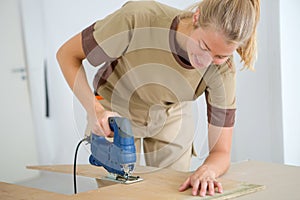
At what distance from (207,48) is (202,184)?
0.41 metres

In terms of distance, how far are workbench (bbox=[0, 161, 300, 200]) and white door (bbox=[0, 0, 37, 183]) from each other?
84.8 inches

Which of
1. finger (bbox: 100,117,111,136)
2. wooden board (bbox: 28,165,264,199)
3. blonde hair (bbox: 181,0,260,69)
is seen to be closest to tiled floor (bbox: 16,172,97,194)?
wooden board (bbox: 28,165,264,199)

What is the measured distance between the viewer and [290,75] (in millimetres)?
3188

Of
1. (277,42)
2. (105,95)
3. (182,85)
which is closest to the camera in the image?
(182,85)

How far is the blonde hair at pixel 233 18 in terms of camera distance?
1339 mm

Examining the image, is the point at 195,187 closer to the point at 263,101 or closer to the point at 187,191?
the point at 187,191

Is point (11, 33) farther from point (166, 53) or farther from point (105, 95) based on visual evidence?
point (166, 53)

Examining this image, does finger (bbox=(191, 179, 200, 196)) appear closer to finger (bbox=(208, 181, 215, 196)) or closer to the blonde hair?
finger (bbox=(208, 181, 215, 196))

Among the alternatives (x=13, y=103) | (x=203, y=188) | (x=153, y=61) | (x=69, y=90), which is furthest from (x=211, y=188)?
(x=13, y=103)

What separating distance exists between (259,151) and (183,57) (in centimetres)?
206

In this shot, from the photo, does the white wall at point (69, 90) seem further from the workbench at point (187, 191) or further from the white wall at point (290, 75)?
the workbench at point (187, 191)

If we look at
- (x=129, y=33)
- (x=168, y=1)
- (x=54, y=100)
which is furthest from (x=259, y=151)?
(x=129, y=33)

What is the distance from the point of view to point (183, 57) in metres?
1.59

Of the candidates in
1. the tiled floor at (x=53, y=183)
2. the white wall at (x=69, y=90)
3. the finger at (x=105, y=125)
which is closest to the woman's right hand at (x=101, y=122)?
the finger at (x=105, y=125)
